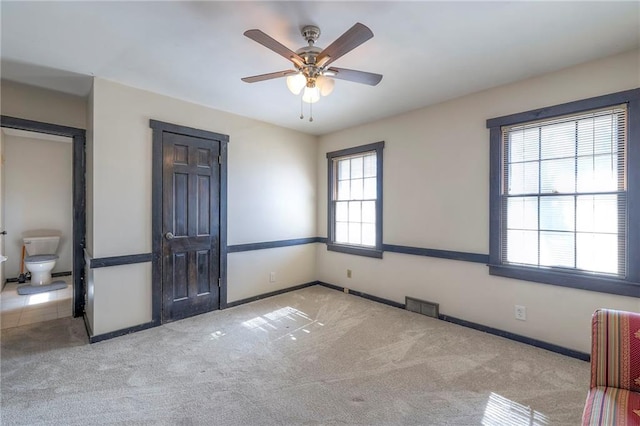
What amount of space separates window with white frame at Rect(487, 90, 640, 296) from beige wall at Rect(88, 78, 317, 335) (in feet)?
9.01

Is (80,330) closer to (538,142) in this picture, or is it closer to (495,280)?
(495,280)

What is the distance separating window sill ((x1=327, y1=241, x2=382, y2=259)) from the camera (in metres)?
4.10

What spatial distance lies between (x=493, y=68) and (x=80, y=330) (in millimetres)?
4890

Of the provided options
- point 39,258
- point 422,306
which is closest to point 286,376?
point 422,306

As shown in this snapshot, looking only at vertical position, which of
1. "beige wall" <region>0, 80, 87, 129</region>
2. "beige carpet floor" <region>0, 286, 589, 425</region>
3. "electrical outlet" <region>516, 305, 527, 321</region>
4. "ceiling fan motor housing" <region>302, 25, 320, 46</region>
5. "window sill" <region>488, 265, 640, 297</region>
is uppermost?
"ceiling fan motor housing" <region>302, 25, 320, 46</region>

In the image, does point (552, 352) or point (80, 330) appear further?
point (80, 330)

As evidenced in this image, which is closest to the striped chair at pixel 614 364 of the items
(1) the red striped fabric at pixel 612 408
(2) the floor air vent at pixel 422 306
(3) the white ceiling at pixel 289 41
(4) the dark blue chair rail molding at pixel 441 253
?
(1) the red striped fabric at pixel 612 408

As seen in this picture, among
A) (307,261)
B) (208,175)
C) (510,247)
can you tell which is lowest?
(307,261)

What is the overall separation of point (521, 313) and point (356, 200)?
8.05ft

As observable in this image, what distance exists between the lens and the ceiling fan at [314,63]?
1.74 meters

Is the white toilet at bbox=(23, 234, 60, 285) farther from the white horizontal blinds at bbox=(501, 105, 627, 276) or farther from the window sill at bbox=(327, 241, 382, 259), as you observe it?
the white horizontal blinds at bbox=(501, 105, 627, 276)

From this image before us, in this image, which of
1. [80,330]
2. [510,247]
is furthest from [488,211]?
[80,330]

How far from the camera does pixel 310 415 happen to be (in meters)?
1.85

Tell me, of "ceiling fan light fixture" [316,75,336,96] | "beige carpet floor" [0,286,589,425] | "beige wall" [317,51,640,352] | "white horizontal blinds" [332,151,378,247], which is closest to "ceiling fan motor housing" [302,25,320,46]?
"ceiling fan light fixture" [316,75,336,96]
